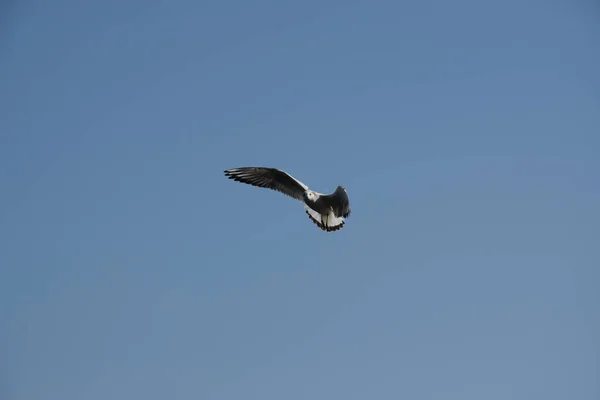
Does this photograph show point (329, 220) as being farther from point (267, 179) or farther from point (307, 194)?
point (267, 179)

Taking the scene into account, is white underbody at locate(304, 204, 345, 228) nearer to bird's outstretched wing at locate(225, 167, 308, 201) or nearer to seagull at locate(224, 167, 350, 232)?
seagull at locate(224, 167, 350, 232)

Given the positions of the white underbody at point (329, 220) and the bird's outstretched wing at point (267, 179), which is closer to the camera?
the white underbody at point (329, 220)

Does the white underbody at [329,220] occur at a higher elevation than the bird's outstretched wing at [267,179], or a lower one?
lower

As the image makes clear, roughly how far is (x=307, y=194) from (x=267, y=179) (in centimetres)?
160

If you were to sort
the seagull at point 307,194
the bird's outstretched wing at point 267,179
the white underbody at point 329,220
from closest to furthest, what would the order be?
the seagull at point 307,194
the white underbody at point 329,220
the bird's outstretched wing at point 267,179

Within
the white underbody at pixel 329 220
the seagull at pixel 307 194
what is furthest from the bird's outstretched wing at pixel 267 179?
the white underbody at pixel 329 220

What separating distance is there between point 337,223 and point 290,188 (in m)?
1.68

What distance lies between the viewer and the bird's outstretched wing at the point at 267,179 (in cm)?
1920

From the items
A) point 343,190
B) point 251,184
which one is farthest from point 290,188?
point 343,190

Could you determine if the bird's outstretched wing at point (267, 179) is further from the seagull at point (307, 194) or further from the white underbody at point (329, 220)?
the white underbody at point (329, 220)

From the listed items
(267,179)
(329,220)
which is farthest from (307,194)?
(267,179)

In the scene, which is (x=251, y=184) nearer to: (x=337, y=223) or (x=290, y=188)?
(x=290, y=188)

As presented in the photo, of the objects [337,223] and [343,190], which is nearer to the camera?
[343,190]

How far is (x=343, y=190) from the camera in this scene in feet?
56.6
